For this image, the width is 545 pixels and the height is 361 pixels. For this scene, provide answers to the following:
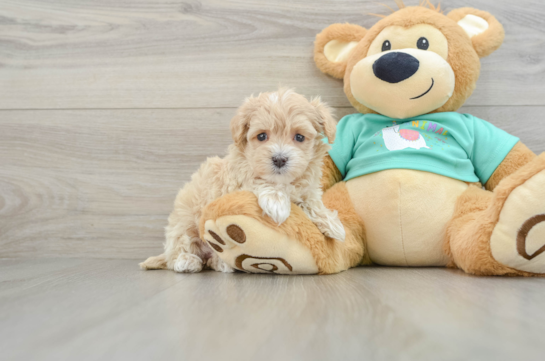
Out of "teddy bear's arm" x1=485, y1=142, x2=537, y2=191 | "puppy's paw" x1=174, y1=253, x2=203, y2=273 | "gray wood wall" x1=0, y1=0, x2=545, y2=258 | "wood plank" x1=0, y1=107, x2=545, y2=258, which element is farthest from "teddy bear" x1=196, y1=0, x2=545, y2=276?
"wood plank" x1=0, y1=107, x2=545, y2=258

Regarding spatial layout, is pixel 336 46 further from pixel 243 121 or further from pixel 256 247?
pixel 256 247

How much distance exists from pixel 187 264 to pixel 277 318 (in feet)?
1.63

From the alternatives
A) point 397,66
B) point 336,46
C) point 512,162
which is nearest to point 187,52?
point 336,46

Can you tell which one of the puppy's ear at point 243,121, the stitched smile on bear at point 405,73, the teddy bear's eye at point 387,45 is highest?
the teddy bear's eye at point 387,45

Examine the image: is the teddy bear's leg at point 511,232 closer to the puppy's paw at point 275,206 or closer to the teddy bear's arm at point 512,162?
the teddy bear's arm at point 512,162

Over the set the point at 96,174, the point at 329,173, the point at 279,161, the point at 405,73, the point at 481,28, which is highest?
the point at 481,28

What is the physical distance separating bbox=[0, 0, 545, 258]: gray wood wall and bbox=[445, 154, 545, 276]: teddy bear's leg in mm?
629

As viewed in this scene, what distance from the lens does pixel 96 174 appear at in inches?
54.9

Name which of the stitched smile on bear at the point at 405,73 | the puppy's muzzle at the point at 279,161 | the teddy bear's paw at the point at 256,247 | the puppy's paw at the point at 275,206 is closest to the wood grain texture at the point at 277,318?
the teddy bear's paw at the point at 256,247

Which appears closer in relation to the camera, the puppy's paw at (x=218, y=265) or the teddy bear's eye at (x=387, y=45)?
the puppy's paw at (x=218, y=265)

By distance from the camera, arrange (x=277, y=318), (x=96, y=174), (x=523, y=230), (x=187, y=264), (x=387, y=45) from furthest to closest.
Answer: (x=96, y=174) < (x=387, y=45) < (x=187, y=264) < (x=523, y=230) < (x=277, y=318)

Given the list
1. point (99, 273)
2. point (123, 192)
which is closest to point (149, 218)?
point (123, 192)

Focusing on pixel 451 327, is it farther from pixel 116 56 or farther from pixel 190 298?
pixel 116 56

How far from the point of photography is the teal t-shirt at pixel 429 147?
3.51 ft
